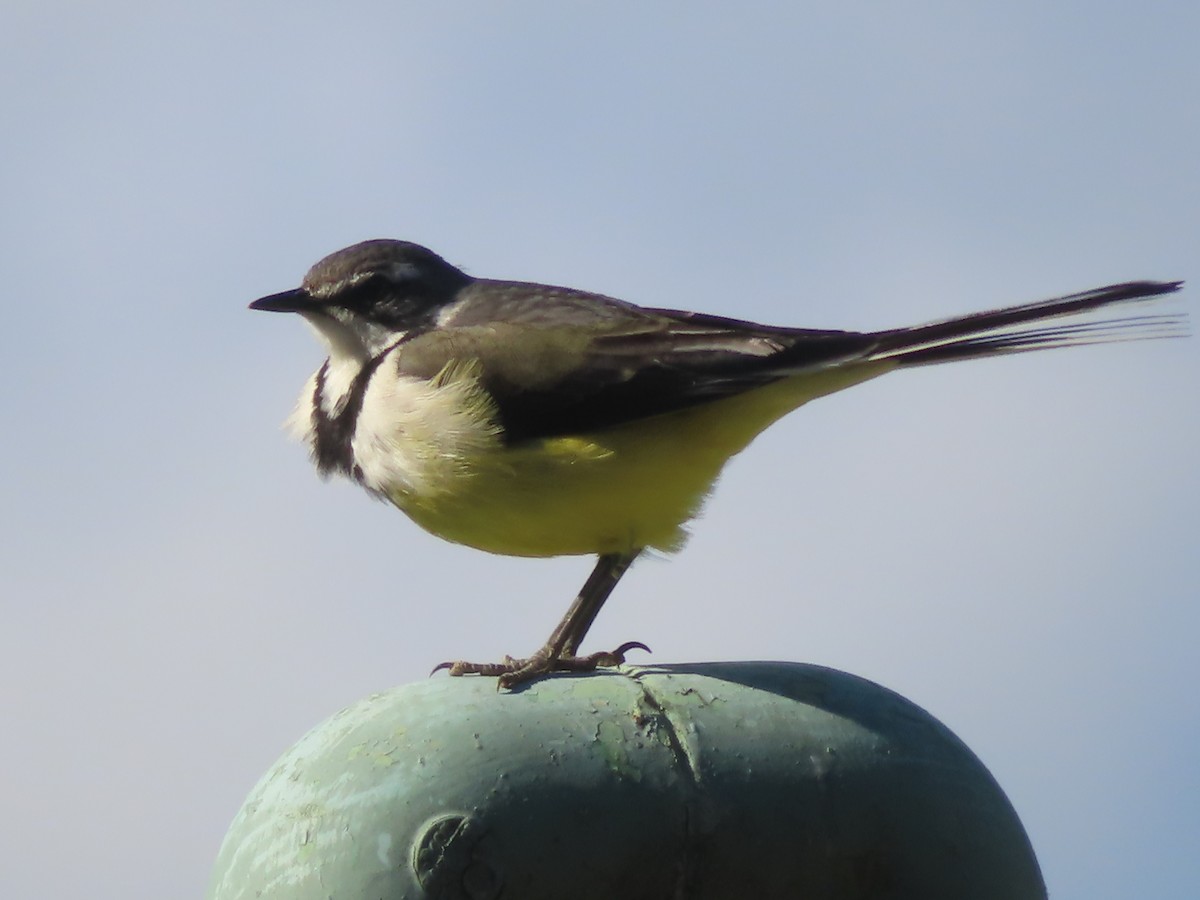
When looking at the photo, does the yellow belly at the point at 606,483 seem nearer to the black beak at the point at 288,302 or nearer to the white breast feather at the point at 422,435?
the white breast feather at the point at 422,435

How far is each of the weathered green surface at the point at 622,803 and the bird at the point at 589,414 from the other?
6.61ft

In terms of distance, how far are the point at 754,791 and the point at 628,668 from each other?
76 cm

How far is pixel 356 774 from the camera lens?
12.8 feet

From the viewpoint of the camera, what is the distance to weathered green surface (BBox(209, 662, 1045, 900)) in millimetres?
3781

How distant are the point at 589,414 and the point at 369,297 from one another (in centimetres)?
207

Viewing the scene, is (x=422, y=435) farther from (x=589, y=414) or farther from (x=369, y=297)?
(x=369, y=297)

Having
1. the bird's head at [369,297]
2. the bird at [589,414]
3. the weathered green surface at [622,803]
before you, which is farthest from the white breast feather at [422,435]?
the weathered green surface at [622,803]

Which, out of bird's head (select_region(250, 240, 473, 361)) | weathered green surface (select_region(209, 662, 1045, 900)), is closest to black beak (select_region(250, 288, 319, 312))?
bird's head (select_region(250, 240, 473, 361))

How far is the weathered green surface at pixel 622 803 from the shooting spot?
378 centimetres

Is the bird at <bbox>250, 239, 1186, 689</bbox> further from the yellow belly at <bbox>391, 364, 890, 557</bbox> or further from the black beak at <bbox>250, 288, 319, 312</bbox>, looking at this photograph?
the black beak at <bbox>250, 288, 319, 312</bbox>

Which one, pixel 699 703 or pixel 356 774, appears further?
pixel 699 703

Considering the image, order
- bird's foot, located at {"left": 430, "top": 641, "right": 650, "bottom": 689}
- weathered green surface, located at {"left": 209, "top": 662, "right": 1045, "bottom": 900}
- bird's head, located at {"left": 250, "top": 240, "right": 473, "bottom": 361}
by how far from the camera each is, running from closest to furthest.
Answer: weathered green surface, located at {"left": 209, "top": 662, "right": 1045, "bottom": 900} → bird's foot, located at {"left": 430, "top": 641, "right": 650, "bottom": 689} → bird's head, located at {"left": 250, "top": 240, "right": 473, "bottom": 361}

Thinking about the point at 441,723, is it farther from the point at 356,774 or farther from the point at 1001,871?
the point at 1001,871

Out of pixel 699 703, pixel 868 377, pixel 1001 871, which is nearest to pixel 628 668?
pixel 699 703
